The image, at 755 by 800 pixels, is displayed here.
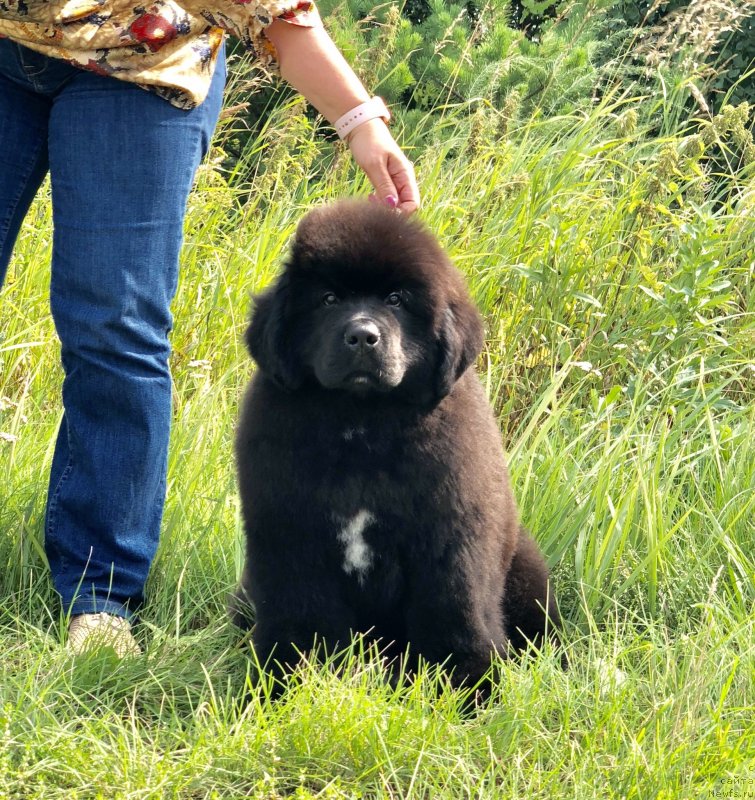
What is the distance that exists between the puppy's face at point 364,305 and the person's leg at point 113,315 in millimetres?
313

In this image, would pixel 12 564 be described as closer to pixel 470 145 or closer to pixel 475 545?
pixel 475 545

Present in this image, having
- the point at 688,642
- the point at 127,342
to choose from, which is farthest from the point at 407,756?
the point at 127,342

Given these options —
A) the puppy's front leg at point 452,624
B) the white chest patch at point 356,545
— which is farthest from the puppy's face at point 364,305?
the puppy's front leg at point 452,624

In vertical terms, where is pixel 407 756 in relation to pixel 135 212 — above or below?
below

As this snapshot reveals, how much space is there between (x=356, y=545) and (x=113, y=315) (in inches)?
30.8

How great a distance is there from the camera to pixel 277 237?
4656mm

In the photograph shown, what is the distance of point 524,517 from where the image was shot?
3.44 meters

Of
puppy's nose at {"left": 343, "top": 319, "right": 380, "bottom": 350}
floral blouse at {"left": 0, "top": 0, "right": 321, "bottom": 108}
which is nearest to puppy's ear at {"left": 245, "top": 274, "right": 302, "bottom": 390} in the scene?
puppy's nose at {"left": 343, "top": 319, "right": 380, "bottom": 350}

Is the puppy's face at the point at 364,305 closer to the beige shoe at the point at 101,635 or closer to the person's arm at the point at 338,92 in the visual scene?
the person's arm at the point at 338,92

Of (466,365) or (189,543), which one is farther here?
(189,543)

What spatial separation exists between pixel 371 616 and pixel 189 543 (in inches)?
28.9

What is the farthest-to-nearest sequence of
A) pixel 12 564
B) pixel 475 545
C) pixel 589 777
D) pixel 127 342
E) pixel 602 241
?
pixel 602 241 → pixel 12 564 → pixel 127 342 → pixel 475 545 → pixel 589 777

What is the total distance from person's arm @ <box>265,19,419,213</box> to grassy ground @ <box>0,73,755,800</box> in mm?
1097

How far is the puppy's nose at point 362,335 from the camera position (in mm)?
2508
